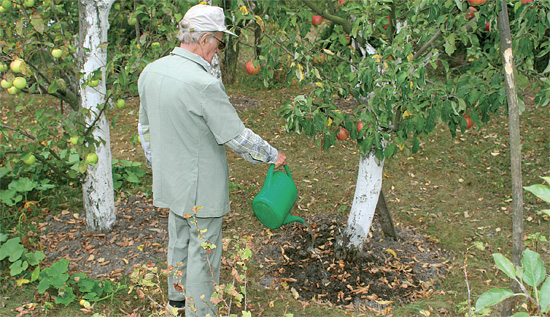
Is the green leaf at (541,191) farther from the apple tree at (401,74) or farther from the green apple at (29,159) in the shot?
the green apple at (29,159)

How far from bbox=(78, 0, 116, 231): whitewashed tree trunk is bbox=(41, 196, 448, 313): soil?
0.18 metres

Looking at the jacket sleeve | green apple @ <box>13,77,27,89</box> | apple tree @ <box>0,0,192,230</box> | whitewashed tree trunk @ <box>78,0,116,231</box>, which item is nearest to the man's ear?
the jacket sleeve

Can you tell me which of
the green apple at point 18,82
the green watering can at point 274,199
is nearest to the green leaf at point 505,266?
the green watering can at point 274,199

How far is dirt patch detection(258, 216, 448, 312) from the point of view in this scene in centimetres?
331

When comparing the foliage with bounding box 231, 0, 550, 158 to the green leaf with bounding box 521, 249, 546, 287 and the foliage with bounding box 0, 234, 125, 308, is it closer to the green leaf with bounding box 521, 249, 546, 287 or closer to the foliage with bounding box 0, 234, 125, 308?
the green leaf with bounding box 521, 249, 546, 287

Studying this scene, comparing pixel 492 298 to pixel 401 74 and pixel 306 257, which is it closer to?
pixel 401 74

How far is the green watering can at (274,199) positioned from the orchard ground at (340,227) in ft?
0.57

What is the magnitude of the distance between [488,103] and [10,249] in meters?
3.42

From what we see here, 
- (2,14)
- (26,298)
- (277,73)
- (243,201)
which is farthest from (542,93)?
(277,73)

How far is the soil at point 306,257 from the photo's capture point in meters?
3.35

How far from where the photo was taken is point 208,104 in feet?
7.54

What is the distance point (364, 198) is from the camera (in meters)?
3.57

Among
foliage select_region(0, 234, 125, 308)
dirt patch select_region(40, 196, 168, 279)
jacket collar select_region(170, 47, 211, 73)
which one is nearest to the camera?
jacket collar select_region(170, 47, 211, 73)

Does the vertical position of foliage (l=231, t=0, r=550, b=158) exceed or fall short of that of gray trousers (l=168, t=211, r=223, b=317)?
it exceeds it
